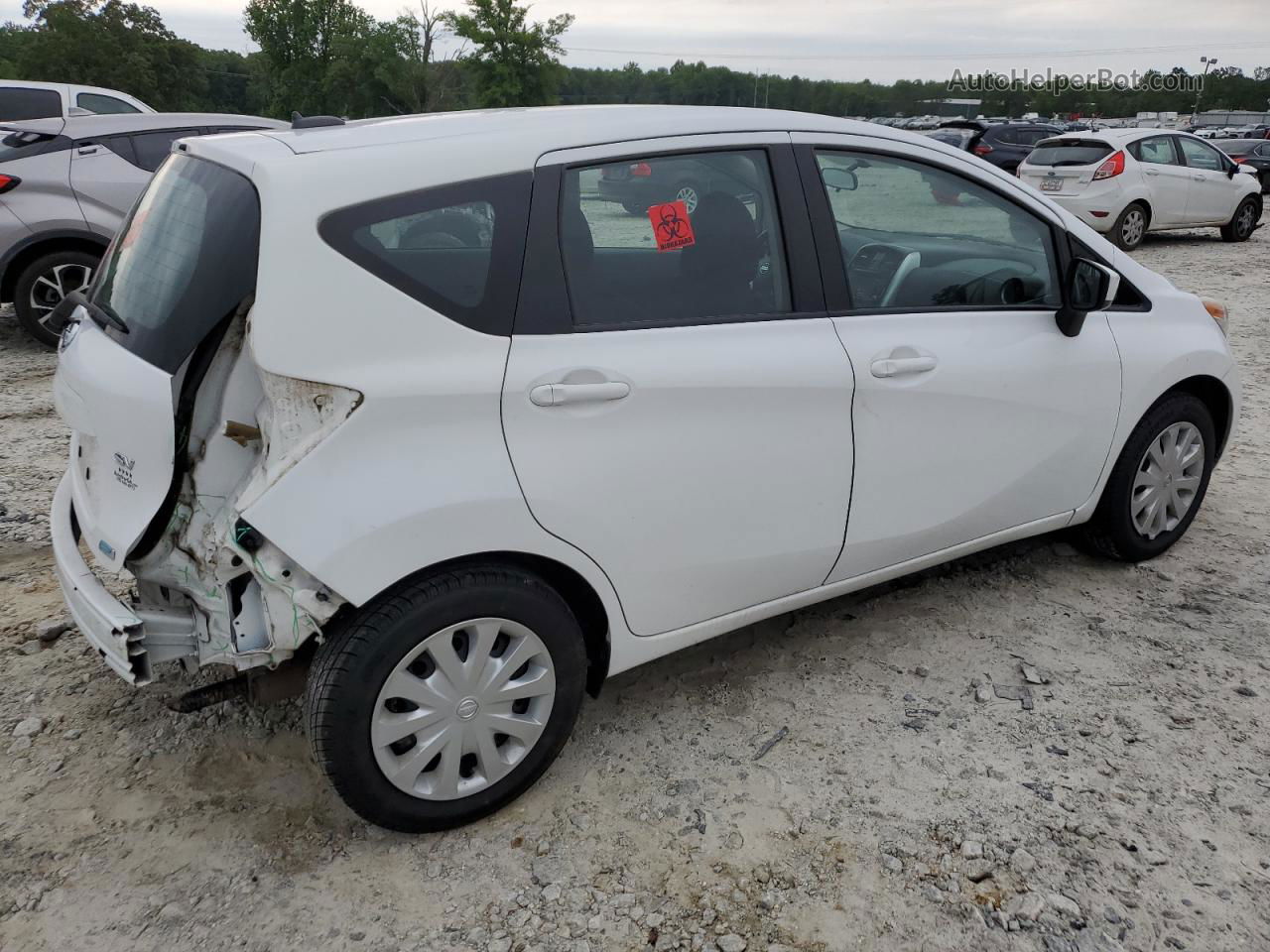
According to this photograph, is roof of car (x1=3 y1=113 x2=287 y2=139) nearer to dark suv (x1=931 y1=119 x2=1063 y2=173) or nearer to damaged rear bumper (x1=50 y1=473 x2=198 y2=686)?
damaged rear bumper (x1=50 y1=473 x2=198 y2=686)

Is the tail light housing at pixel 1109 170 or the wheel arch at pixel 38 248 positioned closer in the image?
the wheel arch at pixel 38 248

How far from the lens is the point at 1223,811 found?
2.69 m

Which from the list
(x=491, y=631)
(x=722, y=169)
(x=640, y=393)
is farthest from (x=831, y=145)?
(x=491, y=631)

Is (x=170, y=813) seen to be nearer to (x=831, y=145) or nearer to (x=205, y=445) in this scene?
(x=205, y=445)

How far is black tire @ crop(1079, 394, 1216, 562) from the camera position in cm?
378

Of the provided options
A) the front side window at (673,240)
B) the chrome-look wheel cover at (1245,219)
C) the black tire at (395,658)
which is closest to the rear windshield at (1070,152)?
the chrome-look wheel cover at (1245,219)

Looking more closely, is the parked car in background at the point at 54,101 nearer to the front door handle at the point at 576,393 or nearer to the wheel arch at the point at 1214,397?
the front door handle at the point at 576,393

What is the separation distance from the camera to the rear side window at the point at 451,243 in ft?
7.55

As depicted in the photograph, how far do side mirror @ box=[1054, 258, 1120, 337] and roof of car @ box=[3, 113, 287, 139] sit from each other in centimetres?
625

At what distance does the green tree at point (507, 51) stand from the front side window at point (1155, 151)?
2275 inches

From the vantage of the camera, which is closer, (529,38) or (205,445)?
(205,445)

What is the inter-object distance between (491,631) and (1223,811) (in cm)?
202

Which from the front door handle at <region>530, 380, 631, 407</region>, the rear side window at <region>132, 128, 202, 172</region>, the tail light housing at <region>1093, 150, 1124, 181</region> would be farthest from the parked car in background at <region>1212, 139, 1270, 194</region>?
the front door handle at <region>530, 380, 631, 407</region>

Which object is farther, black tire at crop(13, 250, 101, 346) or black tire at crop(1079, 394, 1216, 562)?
black tire at crop(13, 250, 101, 346)
